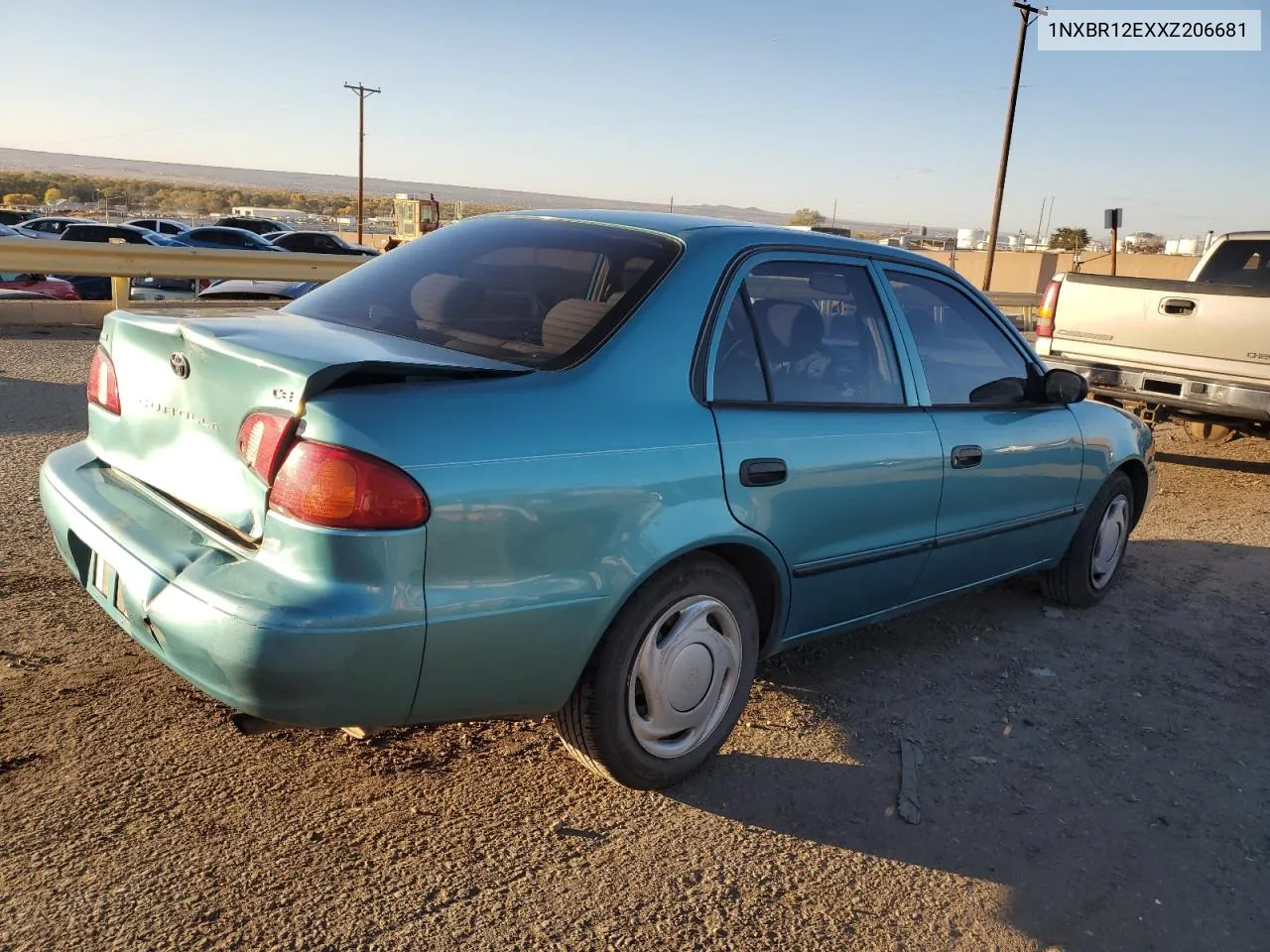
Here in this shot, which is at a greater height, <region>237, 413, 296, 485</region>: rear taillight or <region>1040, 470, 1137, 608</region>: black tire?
<region>237, 413, 296, 485</region>: rear taillight

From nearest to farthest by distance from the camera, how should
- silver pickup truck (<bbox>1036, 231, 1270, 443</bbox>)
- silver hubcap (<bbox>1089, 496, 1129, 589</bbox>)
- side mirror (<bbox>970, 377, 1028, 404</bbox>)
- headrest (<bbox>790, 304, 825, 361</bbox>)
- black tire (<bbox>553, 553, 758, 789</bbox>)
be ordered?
1. black tire (<bbox>553, 553, 758, 789</bbox>)
2. headrest (<bbox>790, 304, 825, 361</bbox>)
3. side mirror (<bbox>970, 377, 1028, 404</bbox>)
4. silver hubcap (<bbox>1089, 496, 1129, 589</bbox>)
5. silver pickup truck (<bbox>1036, 231, 1270, 443</bbox>)

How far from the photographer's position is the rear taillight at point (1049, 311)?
8.74m

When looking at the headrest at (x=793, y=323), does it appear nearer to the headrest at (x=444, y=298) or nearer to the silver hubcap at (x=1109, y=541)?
the headrest at (x=444, y=298)

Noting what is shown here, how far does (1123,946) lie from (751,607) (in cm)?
126

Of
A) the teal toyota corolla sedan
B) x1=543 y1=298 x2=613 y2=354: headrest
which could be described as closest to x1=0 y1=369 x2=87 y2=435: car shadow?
the teal toyota corolla sedan

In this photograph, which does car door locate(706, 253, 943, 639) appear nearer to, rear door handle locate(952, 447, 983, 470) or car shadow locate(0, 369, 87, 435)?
rear door handle locate(952, 447, 983, 470)

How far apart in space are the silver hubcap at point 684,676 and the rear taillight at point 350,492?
834mm

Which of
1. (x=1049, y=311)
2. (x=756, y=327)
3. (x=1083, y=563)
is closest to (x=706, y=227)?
(x=756, y=327)

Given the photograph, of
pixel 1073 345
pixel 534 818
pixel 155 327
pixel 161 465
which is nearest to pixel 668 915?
pixel 534 818

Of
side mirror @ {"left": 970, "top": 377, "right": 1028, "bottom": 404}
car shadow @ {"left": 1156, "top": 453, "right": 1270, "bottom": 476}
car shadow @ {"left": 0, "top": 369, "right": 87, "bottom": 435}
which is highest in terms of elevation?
side mirror @ {"left": 970, "top": 377, "right": 1028, "bottom": 404}

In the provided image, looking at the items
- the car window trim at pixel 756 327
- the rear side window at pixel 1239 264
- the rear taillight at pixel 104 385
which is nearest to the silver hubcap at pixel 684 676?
the car window trim at pixel 756 327

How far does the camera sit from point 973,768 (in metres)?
3.35

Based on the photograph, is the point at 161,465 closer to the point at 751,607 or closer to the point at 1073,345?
the point at 751,607

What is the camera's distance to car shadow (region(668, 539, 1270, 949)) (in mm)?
2789
